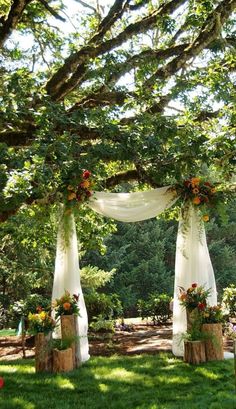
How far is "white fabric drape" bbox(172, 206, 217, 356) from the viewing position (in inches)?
247

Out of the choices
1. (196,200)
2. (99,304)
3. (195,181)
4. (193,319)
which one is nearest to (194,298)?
(193,319)

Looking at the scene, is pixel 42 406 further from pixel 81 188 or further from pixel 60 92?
pixel 60 92

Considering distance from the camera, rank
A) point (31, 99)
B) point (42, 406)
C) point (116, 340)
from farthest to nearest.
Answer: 1. point (116, 340)
2. point (31, 99)
3. point (42, 406)

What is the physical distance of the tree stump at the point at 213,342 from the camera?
565 centimetres

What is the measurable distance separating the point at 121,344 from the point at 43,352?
7.91 ft

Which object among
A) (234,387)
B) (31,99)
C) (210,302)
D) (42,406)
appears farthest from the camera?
(210,302)

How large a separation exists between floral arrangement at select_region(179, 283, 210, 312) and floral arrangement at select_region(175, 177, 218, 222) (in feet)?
3.29

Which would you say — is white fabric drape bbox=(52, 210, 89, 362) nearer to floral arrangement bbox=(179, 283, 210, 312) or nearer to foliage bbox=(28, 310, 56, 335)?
foliage bbox=(28, 310, 56, 335)

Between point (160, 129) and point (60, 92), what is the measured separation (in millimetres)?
1495

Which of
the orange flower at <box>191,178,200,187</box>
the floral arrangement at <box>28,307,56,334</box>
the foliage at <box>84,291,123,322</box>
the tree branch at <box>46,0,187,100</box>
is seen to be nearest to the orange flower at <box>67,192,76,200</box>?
the tree branch at <box>46,0,187,100</box>

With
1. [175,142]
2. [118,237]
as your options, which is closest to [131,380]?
[175,142]

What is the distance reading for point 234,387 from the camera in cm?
454

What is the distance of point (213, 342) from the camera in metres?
5.65

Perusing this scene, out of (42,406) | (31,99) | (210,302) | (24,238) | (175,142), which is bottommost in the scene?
(42,406)
